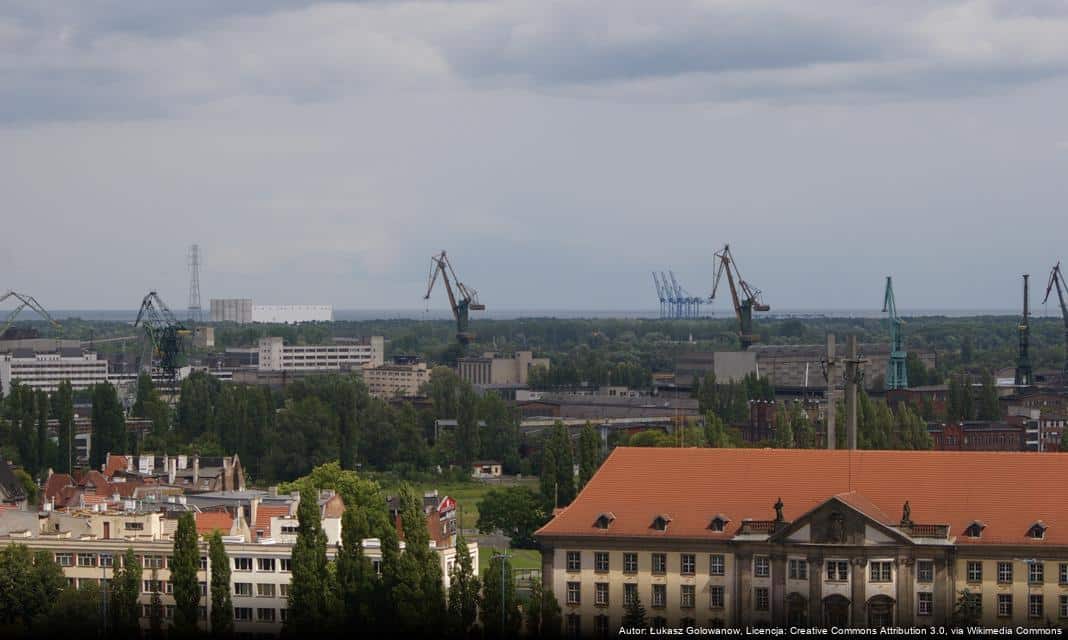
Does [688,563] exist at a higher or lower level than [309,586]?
higher

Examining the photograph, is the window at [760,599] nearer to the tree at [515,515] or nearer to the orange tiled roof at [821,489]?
the orange tiled roof at [821,489]

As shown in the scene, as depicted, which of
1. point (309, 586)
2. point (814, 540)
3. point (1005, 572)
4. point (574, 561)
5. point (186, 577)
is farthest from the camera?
point (186, 577)

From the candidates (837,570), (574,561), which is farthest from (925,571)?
(574,561)

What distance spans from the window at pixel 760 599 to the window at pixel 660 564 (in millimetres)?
2802

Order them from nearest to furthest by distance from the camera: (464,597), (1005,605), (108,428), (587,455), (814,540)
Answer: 1. (1005,605)
2. (814,540)
3. (464,597)
4. (587,455)
5. (108,428)

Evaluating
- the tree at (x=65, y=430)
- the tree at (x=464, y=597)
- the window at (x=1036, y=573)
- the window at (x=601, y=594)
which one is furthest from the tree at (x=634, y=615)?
the tree at (x=65, y=430)

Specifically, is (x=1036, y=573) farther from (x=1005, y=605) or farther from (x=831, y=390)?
(x=831, y=390)

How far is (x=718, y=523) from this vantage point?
213 ft

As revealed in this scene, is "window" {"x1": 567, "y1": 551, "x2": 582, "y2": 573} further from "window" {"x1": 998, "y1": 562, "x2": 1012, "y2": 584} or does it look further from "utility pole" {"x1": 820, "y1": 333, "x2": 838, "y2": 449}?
"utility pole" {"x1": 820, "y1": 333, "x2": 838, "y2": 449}

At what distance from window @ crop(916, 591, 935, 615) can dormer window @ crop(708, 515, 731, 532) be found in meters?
6.10

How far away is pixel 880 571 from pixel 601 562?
8460 mm

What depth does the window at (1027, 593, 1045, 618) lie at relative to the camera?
205ft

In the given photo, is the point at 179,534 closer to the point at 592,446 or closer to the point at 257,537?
the point at 257,537

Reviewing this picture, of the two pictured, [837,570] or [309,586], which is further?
[309,586]
